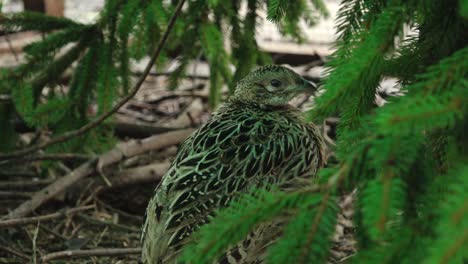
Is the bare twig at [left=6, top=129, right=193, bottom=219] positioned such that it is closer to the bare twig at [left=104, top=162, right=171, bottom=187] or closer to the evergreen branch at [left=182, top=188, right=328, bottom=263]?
the bare twig at [left=104, top=162, right=171, bottom=187]

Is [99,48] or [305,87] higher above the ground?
[99,48]

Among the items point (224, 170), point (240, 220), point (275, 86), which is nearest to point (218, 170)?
→ point (224, 170)

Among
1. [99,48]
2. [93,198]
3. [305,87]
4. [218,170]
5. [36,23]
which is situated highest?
[36,23]

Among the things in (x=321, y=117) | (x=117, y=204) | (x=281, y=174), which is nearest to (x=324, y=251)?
(x=321, y=117)

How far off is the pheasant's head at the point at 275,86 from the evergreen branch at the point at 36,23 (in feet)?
3.79

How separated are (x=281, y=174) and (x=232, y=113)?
0.54 m

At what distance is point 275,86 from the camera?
3.63m

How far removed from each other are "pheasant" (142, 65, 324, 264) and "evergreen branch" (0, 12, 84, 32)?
1.30 m

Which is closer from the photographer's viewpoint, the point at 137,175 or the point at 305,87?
the point at 305,87

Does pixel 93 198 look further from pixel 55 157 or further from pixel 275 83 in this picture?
pixel 275 83

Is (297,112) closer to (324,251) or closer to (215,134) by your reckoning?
(215,134)

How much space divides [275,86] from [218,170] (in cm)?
78

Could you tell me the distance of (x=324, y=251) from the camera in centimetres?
161

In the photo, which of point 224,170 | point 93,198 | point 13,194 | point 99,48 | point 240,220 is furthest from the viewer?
point 93,198
